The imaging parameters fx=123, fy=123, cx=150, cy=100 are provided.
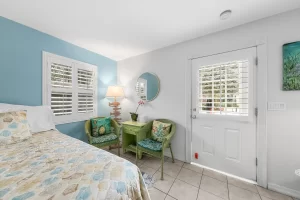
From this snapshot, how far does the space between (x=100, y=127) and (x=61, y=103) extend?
86cm

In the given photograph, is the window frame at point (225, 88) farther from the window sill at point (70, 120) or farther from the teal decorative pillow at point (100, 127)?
the window sill at point (70, 120)

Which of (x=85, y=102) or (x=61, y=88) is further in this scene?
(x=85, y=102)

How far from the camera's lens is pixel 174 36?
220 centimetres

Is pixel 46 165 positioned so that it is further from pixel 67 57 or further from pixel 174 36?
pixel 174 36

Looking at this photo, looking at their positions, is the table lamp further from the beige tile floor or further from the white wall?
the beige tile floor

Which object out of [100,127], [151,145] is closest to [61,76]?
[100,127]

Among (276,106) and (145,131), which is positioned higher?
(276,106)

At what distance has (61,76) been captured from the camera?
234 centimetres

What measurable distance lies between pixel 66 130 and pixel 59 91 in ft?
2.52

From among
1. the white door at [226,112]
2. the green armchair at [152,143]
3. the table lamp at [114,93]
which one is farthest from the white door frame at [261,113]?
the table lamp at [114,93]

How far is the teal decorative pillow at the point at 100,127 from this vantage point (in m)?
2.44

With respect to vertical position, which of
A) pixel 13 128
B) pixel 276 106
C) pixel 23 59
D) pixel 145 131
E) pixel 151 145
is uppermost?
pixel 23 59

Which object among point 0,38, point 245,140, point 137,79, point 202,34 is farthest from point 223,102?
point 0,38

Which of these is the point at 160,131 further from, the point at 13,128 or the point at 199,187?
the point at 13,128
